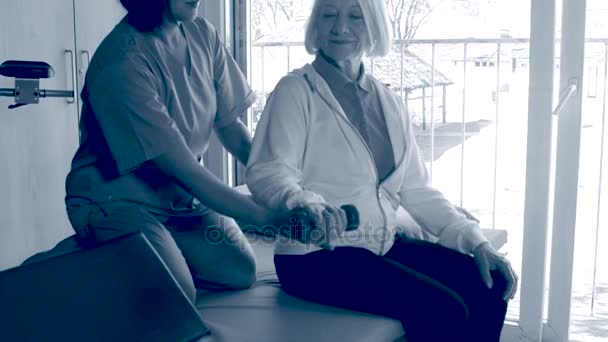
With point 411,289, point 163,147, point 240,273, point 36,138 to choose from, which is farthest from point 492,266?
point 36,138

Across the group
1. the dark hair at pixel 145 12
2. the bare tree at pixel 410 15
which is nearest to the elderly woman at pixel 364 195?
the dark hair at pixel 145 12

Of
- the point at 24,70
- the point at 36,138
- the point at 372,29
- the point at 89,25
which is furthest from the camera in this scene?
the point at 89,25

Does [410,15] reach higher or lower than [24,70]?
higher

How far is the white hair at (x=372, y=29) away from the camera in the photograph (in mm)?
1564

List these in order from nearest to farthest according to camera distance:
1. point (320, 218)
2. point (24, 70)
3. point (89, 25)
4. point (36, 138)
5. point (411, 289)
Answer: point (320, 218) → point (411, 289) → point (24, 70) → point (36, 138) → point (89, 25)

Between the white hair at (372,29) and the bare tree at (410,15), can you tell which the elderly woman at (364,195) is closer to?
the white hair at (372,29)

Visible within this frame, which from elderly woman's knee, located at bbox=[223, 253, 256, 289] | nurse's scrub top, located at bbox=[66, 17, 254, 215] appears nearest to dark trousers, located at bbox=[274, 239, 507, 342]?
elderly woman's knee, located at bbox=[223, 253, 256, 289]

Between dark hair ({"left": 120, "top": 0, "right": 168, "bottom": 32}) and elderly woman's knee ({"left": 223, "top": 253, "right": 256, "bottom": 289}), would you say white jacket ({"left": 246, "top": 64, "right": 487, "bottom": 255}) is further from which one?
dark hair ({"left": 120, "top": 0, "right": 168, "bottom": 32})

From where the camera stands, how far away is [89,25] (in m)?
2.37

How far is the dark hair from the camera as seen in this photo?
150 cm

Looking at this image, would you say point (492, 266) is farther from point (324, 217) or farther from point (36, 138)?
point (36, 138)

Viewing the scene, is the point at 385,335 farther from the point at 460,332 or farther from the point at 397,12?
the point at 397,12

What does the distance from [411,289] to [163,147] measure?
60 centimetres

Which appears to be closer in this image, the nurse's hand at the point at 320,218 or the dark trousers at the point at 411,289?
the nurse's hand at the point at 320,218
